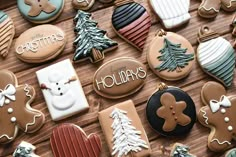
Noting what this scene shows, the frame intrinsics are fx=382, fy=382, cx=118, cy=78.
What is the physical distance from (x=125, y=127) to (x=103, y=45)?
0.27 m

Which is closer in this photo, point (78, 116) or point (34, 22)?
point (78, 116)

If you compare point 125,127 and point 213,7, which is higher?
point 213,7

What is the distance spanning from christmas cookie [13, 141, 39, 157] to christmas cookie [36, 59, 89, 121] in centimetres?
10

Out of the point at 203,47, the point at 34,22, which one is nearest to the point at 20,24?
the point at 34,22

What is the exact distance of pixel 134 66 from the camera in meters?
1.13

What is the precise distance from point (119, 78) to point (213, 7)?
397mm

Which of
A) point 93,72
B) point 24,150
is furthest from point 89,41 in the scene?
point 24,150

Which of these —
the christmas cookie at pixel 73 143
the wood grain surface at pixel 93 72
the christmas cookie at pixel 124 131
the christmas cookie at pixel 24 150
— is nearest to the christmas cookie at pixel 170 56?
the wood grain surface at pixel 93 72

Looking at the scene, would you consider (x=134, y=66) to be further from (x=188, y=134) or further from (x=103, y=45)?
(x=188, y=134)

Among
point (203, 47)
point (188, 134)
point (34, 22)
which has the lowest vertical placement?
point (188, 134)

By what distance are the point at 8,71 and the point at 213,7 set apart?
0.67 meters

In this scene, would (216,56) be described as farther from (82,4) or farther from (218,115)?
(82,4)

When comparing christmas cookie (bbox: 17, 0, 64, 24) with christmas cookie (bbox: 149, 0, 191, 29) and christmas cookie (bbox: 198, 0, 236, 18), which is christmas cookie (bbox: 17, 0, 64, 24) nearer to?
christmas cookie (bbox: 149, 0, 191, 29)

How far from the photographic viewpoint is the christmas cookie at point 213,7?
122 cm
